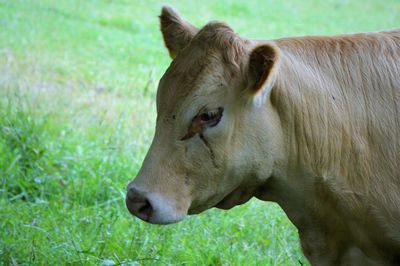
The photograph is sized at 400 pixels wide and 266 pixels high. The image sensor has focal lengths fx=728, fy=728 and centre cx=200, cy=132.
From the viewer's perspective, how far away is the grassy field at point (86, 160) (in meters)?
5.07

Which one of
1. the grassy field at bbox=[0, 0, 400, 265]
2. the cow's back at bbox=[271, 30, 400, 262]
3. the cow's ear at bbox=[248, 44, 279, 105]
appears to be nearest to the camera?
the cow's ear at bbox=[248, 44, 279, 105]

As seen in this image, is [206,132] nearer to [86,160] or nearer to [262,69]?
[262,69]

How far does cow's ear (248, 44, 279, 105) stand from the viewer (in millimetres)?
3455

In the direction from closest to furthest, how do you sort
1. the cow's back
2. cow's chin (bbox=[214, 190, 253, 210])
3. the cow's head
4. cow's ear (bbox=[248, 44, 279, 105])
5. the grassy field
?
cow's ear (bbox=[248, 44, 279, 105]) → the cow's head → the cow's back → cow's chin (bbox=[214, 190, 253, 210]) → the grassy field

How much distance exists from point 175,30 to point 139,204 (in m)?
1.10

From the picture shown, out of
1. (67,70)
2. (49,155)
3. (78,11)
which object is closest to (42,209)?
(49,155)

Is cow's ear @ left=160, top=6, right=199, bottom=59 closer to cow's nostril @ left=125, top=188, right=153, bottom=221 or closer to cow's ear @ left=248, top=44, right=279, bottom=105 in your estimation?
cow's ear @ left=248, top=44, right=279, bottom=105

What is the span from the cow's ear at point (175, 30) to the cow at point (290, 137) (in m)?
0.01

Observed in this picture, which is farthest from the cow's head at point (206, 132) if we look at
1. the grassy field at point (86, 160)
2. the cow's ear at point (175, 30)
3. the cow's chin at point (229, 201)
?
the grassy field at point (86, 160)

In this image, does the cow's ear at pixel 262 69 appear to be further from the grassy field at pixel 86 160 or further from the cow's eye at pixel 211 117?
the grassy field at pixel 86 160

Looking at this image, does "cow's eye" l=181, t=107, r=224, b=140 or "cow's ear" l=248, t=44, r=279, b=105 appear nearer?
"cow's ear" l=248, t=44, r=279, b=105

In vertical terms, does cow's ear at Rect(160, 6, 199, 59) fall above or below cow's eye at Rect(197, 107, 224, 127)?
above

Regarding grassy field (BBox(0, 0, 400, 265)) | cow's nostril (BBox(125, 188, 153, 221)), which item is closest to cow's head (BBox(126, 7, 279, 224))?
cow's nostril (BBox(125, 188, 153, 221))

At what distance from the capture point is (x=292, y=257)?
5.16m
